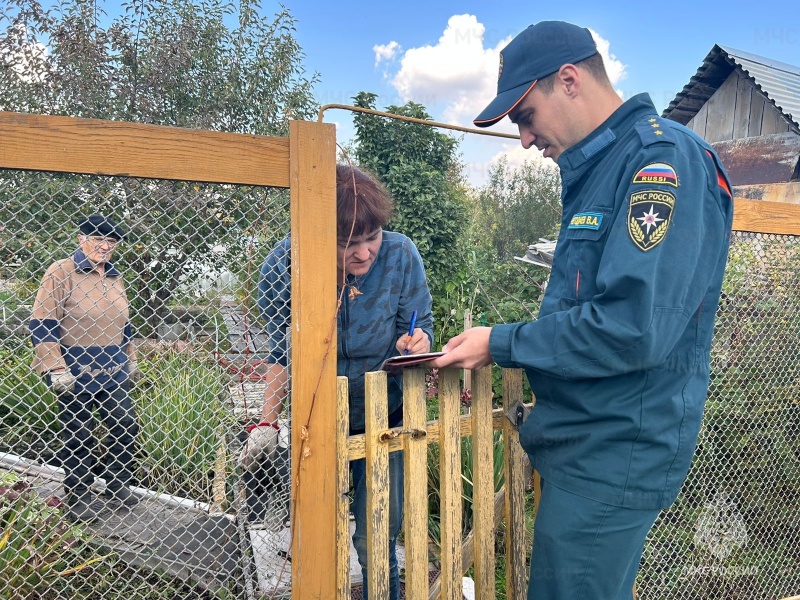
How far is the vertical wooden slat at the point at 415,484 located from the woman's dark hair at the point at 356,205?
1.83 feet

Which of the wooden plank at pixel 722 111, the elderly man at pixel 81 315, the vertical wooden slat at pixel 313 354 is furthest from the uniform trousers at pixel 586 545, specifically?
the wooden plank at pixel 722 111

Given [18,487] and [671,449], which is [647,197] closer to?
[671,449]

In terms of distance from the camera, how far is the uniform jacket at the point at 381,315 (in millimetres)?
2049

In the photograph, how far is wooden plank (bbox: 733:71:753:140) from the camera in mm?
11812

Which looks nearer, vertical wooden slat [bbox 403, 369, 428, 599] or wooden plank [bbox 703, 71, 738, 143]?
vertical wooden slat [bbox 403, 369, 428, 599]

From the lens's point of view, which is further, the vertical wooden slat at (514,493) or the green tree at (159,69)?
the green tree at (159,69)

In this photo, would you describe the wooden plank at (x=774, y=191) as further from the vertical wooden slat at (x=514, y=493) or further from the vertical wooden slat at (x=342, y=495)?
the vertical wooden slat at (x=342, y=495)

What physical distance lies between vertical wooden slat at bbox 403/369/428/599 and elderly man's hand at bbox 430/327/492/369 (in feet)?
0.71

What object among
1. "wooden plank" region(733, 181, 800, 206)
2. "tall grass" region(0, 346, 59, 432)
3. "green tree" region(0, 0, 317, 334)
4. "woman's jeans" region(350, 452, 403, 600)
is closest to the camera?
"tall grass" region(0, 346, 59, 432)

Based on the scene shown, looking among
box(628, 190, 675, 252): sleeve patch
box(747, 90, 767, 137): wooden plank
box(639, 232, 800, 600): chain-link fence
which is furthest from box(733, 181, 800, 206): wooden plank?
box(628, 190, 675, 252): sleeve patch

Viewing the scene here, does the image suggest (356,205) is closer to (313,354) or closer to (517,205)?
(313,354)

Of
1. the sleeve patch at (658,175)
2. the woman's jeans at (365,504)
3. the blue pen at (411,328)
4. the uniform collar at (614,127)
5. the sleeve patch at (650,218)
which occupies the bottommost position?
the woman's jeans at (365,504)

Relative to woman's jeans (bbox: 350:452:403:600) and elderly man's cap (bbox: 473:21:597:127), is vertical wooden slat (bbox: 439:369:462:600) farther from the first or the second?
elderly man's cap (bbox: 473:21:597:127)

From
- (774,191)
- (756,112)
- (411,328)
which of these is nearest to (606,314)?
(411,328)
